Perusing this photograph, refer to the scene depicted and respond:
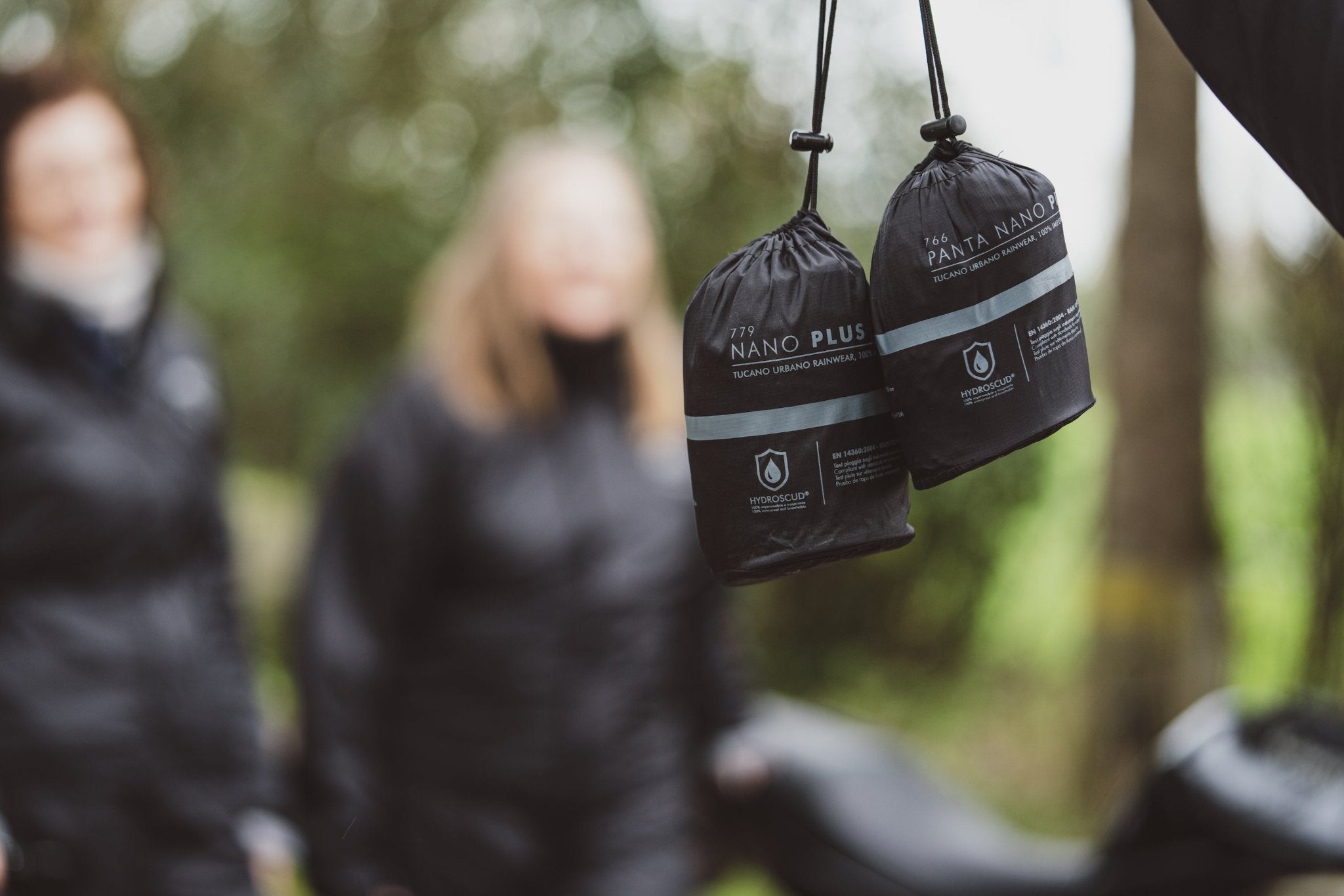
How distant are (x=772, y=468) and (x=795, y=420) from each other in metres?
0.04

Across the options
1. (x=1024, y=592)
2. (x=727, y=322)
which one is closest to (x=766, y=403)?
(x=727, y=322)

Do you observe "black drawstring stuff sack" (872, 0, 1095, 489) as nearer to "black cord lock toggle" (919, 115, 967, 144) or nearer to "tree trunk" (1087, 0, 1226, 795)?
"black cord lock toggle" (919, 115, 967, 144)

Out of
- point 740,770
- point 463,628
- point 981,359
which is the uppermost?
point 981,359

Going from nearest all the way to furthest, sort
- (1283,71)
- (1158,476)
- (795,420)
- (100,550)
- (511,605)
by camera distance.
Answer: (1283,71) → (795,420) → (100,550) → (511,605) → (1158,476)

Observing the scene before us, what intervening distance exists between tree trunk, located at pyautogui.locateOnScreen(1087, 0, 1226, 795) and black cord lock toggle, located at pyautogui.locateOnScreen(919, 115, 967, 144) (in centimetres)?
246

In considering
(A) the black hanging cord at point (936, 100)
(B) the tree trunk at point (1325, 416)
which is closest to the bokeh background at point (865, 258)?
(B) the tree trunk at point (1325, 416)

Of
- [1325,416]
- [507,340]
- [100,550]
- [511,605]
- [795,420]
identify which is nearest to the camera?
[795,420]

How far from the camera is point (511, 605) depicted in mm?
2166

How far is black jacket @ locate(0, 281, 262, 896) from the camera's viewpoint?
74.7 inches

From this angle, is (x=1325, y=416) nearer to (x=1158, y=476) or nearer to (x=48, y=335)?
(x=1158, y=476)

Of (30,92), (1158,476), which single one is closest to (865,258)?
(1158,476)

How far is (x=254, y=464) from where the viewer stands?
249 inches

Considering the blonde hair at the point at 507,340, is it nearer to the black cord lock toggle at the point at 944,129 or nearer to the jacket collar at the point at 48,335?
the jacket collar at the point at 48,335

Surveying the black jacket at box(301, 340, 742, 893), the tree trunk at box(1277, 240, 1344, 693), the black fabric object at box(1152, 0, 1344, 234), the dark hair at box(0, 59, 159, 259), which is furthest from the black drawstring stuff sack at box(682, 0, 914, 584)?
the tree trunk at box(1277, 240, 1344, 693)
